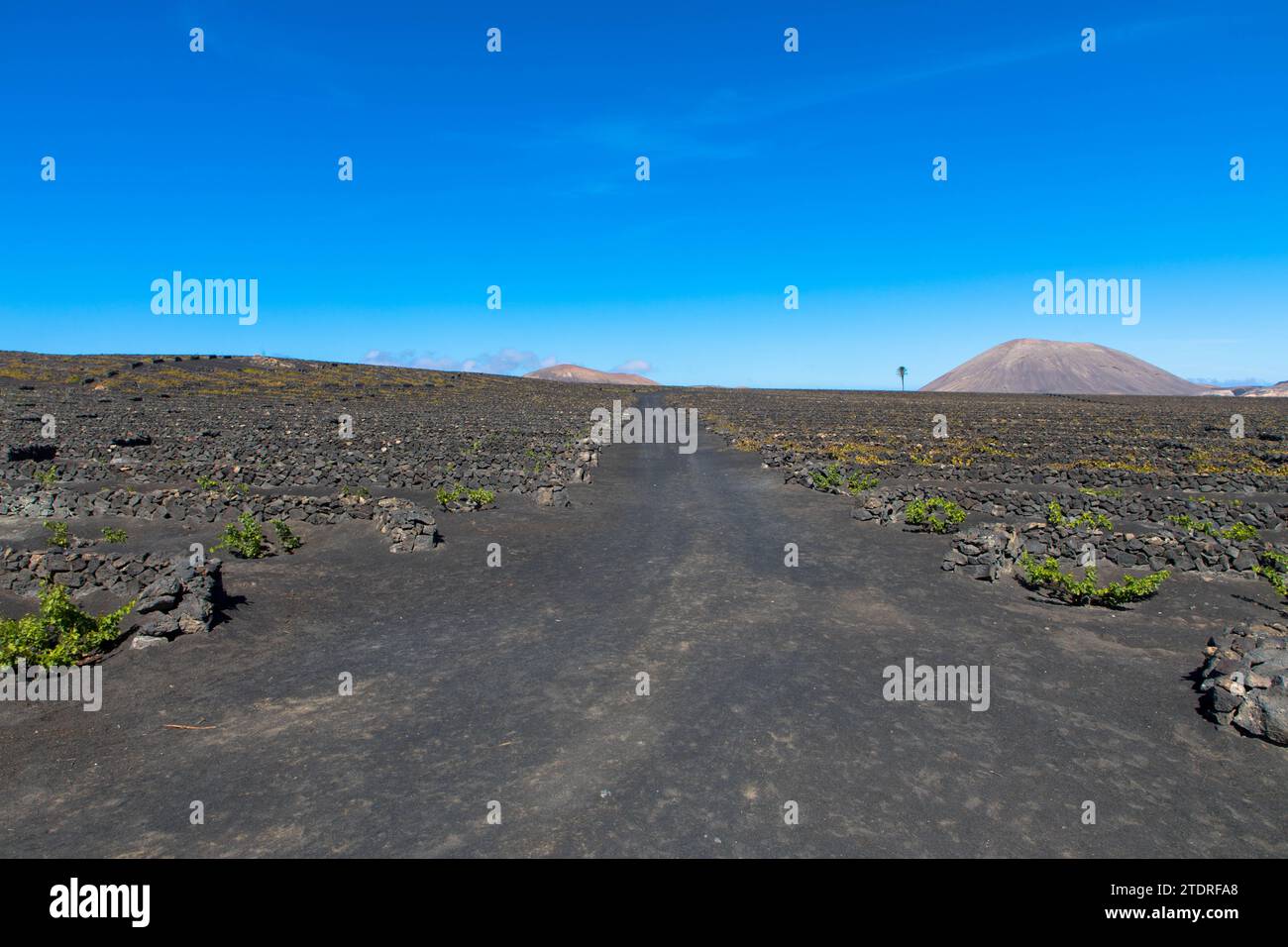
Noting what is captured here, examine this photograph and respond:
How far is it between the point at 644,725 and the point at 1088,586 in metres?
9.45

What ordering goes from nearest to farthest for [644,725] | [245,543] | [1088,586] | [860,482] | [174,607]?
1. [644,725]
2. [174,607]
3. [1088,586]
4. [245,543]
5. [860,482]

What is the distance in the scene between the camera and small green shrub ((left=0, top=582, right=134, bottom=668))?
9.34 meters

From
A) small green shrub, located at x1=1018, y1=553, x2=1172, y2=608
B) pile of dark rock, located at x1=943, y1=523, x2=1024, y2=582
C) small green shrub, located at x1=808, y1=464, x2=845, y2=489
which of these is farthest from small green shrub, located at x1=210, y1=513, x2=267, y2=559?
small green shrub, located at x1=808, y1=464, x2=845, y2=489

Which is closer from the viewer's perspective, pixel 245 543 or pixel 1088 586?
pixel 1088 586

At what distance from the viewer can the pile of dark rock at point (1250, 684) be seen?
25.1 ft

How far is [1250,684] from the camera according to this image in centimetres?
812

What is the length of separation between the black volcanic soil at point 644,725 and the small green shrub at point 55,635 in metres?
0.52

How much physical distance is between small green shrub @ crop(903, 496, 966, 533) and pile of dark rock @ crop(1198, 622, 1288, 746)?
343 inches

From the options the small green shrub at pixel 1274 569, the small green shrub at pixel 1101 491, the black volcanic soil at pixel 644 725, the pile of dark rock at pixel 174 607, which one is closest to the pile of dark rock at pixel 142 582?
the pile of dark rock at pixel 174 607

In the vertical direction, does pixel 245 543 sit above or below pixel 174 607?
above

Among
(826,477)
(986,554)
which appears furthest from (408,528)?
(826,477)
